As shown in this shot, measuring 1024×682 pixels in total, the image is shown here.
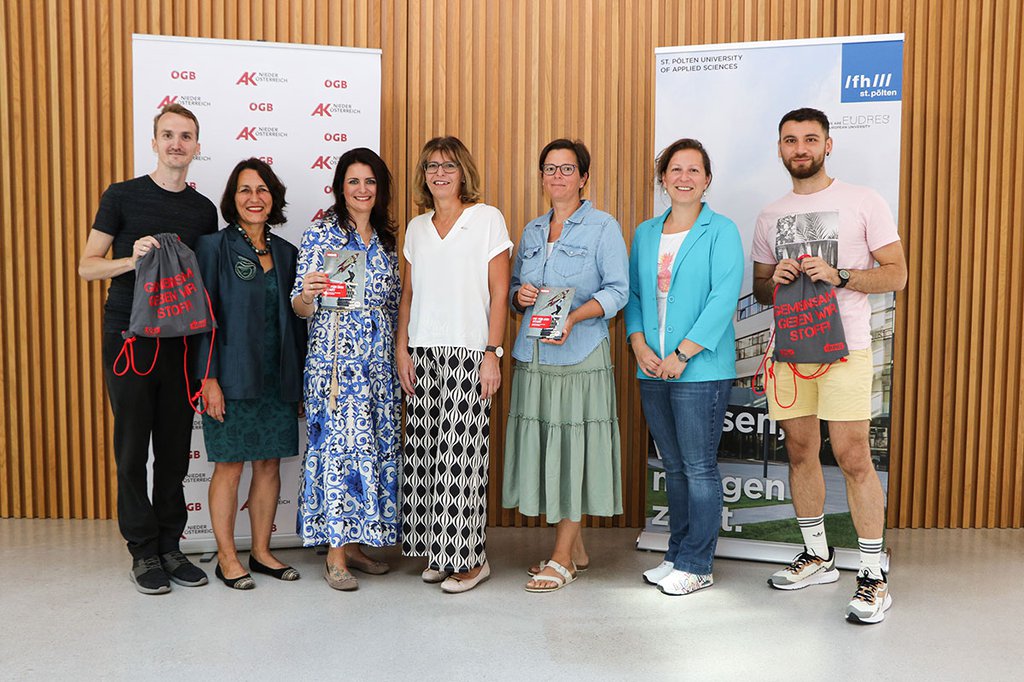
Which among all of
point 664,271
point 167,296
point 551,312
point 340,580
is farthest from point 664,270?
point 167,296

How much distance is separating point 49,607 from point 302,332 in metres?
1.47

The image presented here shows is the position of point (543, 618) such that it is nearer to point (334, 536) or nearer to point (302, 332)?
point (334, 536)

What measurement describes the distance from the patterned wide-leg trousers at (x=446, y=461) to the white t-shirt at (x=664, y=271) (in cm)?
77

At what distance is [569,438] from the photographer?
3.45 m

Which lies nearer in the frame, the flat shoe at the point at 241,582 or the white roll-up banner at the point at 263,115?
the flat shoe at the point at 241,582

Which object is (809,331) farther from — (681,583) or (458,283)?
(458,283)

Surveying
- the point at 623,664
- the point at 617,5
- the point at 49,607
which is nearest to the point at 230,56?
the point at 617,5

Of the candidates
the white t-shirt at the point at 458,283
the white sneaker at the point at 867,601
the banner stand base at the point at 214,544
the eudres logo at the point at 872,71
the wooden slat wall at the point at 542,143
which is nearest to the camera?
the white sneaker at the point at 867,601

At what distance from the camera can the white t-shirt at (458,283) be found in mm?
3361

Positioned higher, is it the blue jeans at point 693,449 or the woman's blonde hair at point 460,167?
the woman's blonde hair at point 460,167

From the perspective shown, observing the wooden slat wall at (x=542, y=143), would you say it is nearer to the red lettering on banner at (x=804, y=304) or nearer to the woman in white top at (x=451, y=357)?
the woman in white top at (x=451, y=357)

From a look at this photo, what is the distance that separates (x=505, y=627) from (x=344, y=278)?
1493 millimetres

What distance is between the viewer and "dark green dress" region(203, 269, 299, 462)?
348 cm

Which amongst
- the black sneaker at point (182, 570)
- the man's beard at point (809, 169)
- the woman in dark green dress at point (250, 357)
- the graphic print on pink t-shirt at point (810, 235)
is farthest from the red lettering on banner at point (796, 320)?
the black sneaker at point (182, 570)
